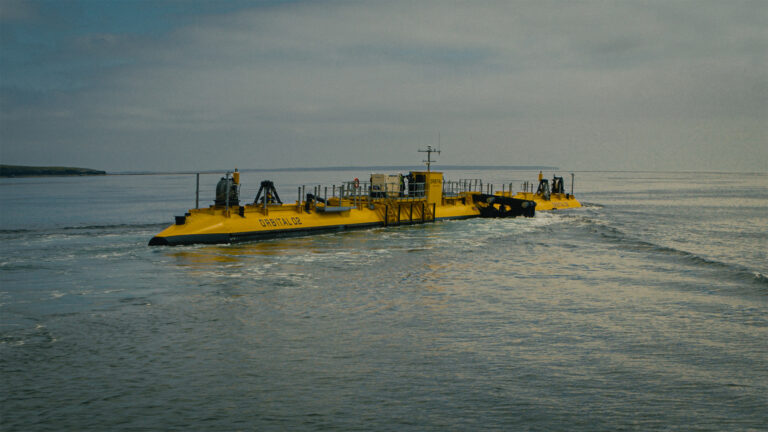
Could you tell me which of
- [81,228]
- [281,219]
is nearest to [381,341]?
[281,219]

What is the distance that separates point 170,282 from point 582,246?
78.0 ft

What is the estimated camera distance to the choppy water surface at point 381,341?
9.83 meters

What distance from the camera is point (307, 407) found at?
395 inches

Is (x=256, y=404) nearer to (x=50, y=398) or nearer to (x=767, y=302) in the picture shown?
(x=50, y=398)

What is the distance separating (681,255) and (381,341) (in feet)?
71.4

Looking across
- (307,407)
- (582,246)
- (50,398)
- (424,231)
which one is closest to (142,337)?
(50,398)

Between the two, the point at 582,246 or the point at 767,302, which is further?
the point at 582,246

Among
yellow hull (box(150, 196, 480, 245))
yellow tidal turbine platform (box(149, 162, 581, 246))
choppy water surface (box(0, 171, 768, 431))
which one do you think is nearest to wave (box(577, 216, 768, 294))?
choppy water surface (box(0, 171, 768, 431))

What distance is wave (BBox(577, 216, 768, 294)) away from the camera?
2277cm

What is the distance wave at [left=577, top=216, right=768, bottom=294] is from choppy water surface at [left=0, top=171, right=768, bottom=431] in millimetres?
212

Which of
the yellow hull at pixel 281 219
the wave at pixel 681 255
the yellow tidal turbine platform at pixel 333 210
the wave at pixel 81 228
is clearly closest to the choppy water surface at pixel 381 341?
the wave at pixel 681 255

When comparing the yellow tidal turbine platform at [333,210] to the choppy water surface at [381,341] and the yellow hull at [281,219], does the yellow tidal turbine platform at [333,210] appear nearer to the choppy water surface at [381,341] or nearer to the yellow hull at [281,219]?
the yellow hull at [281,219]

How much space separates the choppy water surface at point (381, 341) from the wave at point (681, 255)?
0.21 m

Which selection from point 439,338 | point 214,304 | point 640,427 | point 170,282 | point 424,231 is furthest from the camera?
point 424,231
